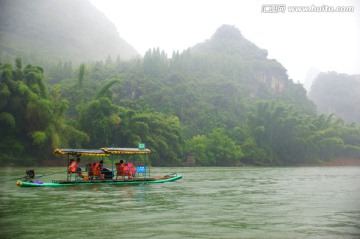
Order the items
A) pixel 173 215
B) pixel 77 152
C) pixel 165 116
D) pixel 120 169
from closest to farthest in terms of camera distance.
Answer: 1. pixel 173 215
2. pixel 77 152
3. pixel 120 169
4. pixel 165 116

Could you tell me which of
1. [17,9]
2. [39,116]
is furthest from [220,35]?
[39,116]

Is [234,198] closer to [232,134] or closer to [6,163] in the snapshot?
[6,163]

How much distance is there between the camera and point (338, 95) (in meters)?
140

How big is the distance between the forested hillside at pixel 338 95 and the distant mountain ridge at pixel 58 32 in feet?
272

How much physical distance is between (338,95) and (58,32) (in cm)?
11024

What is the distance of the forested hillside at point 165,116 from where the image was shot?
34.8m

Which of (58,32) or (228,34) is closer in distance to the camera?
(58,32)

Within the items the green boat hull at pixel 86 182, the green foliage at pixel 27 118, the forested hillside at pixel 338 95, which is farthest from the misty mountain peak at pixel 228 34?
the green boat hull at pixel 86 182

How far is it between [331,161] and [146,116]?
3698cm

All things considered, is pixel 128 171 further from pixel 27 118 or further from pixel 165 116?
pixel 165 116

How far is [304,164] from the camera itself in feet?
199

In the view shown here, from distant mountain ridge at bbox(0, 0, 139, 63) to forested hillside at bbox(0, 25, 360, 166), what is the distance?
110 feet

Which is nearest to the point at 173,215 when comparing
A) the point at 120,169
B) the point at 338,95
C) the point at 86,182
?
the point at 86,182

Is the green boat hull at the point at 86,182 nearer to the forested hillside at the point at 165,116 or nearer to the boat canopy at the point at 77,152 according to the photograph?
the boat canopy at the point at 77,152
